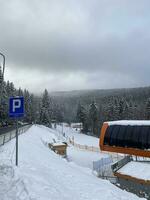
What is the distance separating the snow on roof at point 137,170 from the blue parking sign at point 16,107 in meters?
11.4

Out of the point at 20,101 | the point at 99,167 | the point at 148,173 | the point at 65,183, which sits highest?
the point at 20,101

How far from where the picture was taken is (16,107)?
13.2 metres

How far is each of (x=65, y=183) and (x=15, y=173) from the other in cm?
181

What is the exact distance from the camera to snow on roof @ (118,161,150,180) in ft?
72.4

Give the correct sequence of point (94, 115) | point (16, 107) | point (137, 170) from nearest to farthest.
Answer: point (16, 107)
point (137, 170)
point (94, 115)

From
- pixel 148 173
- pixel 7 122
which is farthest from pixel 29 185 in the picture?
pixel 7 122

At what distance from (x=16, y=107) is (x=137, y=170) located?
546 inches

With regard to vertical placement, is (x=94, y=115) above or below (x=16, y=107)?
below

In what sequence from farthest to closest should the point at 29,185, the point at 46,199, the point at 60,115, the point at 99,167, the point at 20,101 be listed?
the point at 60,115
the point at 99,167
the point at 20,101
the point at 29,185
the point at 46,199

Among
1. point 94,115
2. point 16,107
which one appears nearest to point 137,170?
point 16,107

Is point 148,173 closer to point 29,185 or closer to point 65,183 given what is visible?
point 65,183

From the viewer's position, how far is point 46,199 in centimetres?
835

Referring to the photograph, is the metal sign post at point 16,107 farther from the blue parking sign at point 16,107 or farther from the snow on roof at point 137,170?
the snow on roof at point 137,170

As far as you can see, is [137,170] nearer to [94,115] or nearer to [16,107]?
[16,107]
